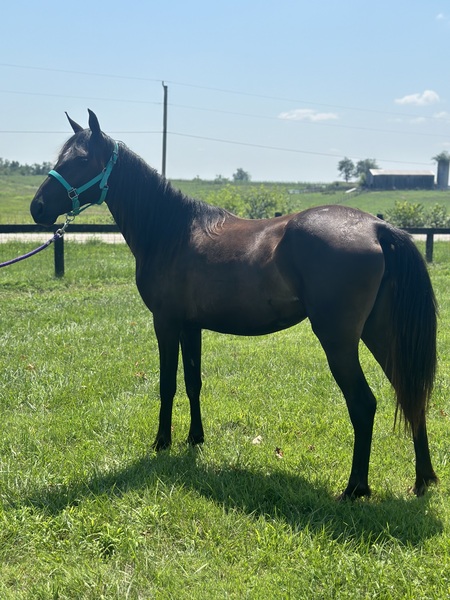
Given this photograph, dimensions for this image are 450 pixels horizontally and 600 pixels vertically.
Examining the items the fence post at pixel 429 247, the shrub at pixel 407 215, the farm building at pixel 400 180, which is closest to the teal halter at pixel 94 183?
the fence post at pixel 429 247

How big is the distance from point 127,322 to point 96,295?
2185 millimetres

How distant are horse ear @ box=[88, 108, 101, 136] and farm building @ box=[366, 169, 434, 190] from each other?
265ft

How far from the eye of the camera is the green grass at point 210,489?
2.42 meters

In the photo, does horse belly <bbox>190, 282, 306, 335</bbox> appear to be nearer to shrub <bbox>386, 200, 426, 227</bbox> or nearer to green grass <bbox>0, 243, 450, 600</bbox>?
green grass <bbox>0, 243, 450, 600</bbox>

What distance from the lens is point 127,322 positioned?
7461 mm

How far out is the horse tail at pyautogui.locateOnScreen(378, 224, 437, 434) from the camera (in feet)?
10.0

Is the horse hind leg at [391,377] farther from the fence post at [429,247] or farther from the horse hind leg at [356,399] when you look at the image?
the fence post at [429,247]

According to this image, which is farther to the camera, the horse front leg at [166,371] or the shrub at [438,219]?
the shrub at [438,219]

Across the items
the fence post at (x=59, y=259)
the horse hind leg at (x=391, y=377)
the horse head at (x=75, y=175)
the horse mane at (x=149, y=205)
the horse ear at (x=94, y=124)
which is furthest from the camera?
the fence post at (x=59, y=259)

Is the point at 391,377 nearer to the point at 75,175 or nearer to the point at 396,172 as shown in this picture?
the point at 75,175

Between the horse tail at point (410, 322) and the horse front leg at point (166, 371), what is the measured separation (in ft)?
5.10

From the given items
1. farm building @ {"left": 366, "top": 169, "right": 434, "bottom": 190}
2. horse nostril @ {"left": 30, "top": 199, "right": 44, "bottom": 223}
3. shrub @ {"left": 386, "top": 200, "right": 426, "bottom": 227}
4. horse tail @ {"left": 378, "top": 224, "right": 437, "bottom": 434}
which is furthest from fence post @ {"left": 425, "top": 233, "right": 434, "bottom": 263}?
farm building @ {"left": 366, "top": 169, "right": 434, "bottom": 190}

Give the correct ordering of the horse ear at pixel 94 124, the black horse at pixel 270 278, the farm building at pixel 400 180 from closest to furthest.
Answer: the black horse at pixel 270 278 < the horse ear at pixel 94 124 < the farm building at pixel 400 180

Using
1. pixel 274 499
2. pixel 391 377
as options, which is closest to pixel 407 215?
pixel 391 377
